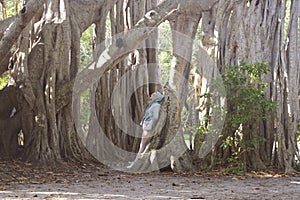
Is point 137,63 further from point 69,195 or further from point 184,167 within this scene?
point 69,195

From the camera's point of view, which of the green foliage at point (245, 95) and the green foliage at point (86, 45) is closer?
the green foliage at point (245, 95)

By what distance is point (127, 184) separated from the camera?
6.99 metres

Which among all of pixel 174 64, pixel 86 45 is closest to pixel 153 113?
pixel 174 64

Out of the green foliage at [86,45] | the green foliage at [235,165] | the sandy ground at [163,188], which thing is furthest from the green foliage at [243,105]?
the green foliage at [86,45]

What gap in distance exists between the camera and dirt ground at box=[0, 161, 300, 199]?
586cm

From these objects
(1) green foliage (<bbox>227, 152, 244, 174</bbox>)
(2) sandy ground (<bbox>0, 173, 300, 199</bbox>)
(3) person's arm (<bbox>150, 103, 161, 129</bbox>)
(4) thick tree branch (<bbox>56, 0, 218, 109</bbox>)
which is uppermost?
(4) thick tree branch (<bbox>56, 0, 218, 109</bbox>)

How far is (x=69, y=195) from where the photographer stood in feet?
18.8

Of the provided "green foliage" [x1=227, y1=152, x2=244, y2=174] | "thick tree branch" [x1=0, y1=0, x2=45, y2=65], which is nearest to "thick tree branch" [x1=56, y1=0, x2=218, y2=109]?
"thick tree branch" [x1=0, y1=0, x2=45, y2=65]

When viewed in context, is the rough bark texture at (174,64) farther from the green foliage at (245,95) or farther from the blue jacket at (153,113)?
the green foliage at (245,95)

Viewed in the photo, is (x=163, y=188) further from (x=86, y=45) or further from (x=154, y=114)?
(x=86, y=45)

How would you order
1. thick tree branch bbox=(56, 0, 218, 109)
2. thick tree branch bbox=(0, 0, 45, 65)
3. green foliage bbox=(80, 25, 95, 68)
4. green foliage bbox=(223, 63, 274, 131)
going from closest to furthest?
thick tree branch bbox=(0, 0, 45, 65) → green foliage bbox=(223, 63, 274, 131) → thick tree branch bbox=(56, 0, 218, 109) → green foliage bbox=(80, 25, 95, 68)

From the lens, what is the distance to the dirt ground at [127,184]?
5855mm

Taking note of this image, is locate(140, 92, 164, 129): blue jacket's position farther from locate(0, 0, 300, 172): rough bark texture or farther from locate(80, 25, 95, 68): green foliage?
locate(80, 25, 95, 68): green foliage

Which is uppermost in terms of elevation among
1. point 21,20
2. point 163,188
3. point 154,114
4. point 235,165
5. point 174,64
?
point 21,20
